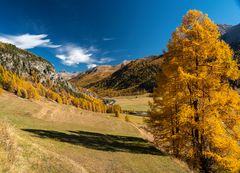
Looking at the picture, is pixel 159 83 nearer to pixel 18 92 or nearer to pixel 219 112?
pixel 219 112

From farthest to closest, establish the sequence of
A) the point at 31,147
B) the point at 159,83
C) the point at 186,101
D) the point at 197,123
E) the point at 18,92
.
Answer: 1. the point at 18,92
2. the point at 159,83
3. the point at 186,101
4. the point at 197,123
5. the point at 31,147

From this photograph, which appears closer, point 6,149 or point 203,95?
point 6,149

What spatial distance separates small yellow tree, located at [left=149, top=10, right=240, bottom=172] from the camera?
1773cm

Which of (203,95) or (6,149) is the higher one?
(203,95)

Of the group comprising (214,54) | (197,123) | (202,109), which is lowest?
(197,123)

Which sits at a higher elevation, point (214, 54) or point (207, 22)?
point (207, 22)

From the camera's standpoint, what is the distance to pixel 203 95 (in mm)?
19000

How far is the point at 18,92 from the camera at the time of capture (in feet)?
338

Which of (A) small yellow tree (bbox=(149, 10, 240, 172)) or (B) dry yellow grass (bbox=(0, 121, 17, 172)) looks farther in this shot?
(A) small yellow tree (bbox=(149, 10, 240, 172))

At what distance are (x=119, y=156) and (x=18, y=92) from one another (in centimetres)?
9526

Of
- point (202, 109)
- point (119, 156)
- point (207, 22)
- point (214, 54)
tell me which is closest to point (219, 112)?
point (202, 109)

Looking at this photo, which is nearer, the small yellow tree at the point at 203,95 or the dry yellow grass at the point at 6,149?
the dry yellow grass at the point at 6,149

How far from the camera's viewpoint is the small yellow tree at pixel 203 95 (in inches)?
698

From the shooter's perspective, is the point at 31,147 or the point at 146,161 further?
the point at 146,161
